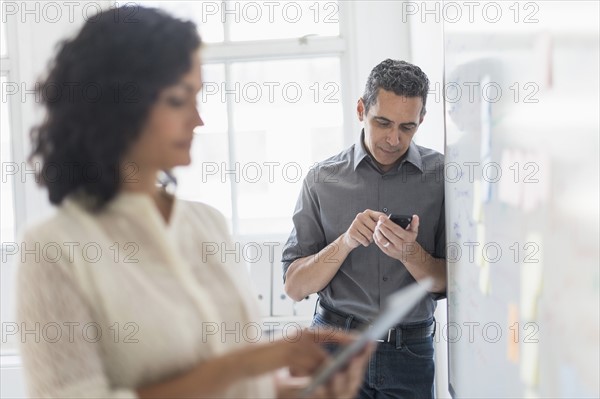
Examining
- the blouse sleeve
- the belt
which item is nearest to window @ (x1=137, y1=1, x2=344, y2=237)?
the belt

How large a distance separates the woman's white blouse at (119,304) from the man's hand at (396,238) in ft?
2.78

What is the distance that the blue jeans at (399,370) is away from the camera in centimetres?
222

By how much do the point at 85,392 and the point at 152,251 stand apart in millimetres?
224

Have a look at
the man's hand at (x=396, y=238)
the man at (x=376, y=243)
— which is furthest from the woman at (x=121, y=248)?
the man at (x=376, y=243)

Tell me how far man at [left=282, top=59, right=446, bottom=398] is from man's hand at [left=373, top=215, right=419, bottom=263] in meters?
0.04

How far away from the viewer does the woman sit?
104cm

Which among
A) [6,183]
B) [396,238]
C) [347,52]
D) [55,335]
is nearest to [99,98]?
[55,335]

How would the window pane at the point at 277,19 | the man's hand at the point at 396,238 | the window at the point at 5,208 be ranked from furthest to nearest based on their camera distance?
the window at the point at 5,208, the window pane at the point at 277,19, the man's hand at the point at 396,238

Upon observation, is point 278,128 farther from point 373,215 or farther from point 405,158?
point 373,215

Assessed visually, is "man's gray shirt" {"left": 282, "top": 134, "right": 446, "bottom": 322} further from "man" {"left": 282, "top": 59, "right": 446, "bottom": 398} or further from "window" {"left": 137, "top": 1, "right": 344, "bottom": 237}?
"window" {"left": 137, "top": 1, "right": 344, "bottom": 237}

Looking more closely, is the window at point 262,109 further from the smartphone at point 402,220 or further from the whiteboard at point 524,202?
the smartphone at point 402,220

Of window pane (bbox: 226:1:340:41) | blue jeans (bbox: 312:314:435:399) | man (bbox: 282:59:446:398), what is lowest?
blue jeans (bbox: 312:314:435:399)

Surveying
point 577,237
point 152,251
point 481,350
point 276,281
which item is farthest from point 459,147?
point 276,281

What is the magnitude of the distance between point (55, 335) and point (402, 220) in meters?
1.18
